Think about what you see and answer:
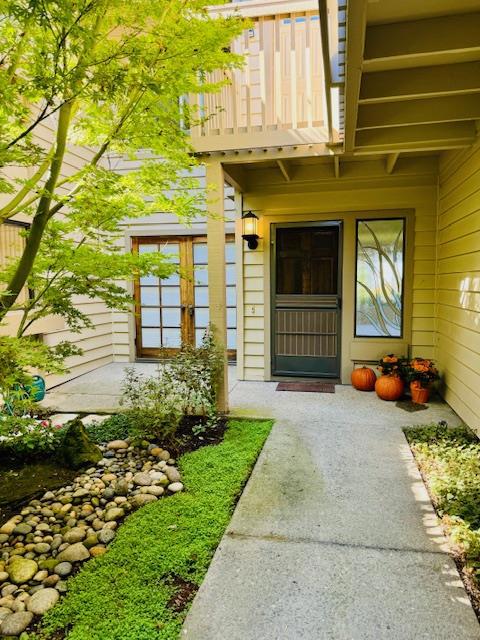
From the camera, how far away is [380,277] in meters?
5.02

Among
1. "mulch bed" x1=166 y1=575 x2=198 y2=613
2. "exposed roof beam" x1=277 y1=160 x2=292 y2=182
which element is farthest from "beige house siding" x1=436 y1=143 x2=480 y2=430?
"mulch bed" x1=166 y1=575 x2=198 y2=613

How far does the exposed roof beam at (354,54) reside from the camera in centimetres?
175

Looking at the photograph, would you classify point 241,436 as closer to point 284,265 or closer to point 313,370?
point 313,370

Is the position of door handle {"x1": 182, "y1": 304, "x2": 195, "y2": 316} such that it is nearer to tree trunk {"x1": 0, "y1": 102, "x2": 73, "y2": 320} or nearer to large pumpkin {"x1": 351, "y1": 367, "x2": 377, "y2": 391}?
large pumpkin {"x1": 351, "y1": 367, "x2": 377, "y2": 391}

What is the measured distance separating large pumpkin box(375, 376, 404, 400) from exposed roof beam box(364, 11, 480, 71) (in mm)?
3108

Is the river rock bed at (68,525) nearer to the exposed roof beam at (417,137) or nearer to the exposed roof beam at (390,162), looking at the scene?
the exposed roof beam at (417,137)

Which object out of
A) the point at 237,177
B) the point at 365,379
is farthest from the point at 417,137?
the point at 365,379

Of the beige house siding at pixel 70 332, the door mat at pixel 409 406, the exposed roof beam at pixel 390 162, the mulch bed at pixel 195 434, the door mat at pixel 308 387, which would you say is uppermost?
the exposed roof beam at pixel 390 162

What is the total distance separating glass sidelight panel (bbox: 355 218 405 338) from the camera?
4.95 metres

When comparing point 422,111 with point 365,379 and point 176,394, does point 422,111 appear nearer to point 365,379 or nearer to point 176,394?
point 365,379

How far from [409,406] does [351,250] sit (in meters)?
1.96

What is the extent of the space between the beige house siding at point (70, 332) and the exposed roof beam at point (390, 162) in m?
3.20

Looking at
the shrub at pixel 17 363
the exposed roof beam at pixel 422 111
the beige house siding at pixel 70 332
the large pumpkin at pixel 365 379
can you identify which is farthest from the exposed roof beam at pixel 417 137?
the shrub at pixel 17 363

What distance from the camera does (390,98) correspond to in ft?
8.80
